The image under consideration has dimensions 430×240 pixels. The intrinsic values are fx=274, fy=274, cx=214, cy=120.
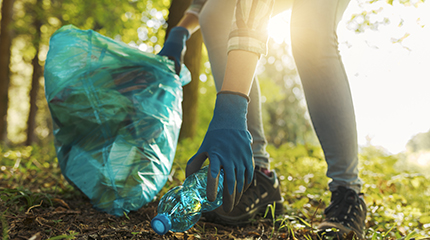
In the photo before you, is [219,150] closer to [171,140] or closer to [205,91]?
[171,140]

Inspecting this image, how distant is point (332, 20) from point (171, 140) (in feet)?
3.44

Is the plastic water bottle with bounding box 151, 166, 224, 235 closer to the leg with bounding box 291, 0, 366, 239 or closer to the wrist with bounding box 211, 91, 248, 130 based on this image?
the wrist with bounding box 211, 91, 248, 130

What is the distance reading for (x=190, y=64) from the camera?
391 centimetres

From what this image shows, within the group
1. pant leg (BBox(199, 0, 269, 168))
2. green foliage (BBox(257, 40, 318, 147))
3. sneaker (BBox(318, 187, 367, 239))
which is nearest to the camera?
sneaker (BBox(318, 187, 367, 239))

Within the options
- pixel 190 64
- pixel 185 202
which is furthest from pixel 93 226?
pixel 190 64

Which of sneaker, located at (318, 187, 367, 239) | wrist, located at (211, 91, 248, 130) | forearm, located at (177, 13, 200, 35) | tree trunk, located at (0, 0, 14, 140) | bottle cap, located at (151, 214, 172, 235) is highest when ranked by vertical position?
forearm, located at (177, 13, 200, 35)

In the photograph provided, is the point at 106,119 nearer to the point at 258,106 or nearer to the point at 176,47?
the point at 176,47

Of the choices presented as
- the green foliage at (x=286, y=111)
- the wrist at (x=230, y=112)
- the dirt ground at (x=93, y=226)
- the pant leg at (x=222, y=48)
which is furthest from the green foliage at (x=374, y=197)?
the green foliage at (x=286, y=111)

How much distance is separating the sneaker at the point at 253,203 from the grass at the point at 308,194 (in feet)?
0.19

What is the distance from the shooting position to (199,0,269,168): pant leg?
5.24ft

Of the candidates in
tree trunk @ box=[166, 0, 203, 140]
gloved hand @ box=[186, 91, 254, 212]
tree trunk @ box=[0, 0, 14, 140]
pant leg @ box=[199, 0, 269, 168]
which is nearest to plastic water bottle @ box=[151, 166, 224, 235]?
gloved hand @ box=[186, 91, 254, 212]

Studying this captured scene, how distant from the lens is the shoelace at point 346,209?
1.30 meters

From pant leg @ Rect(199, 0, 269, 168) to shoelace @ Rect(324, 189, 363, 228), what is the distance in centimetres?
42

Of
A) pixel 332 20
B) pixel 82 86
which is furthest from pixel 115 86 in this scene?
pixel 332 20
